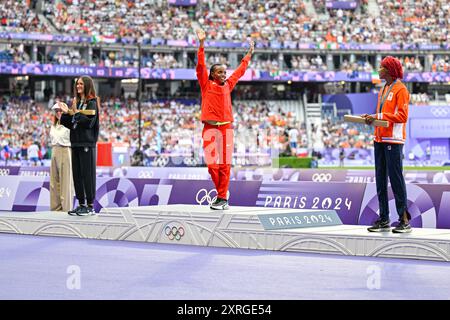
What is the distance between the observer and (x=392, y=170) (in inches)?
452

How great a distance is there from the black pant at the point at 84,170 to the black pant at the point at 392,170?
4814 millimetres

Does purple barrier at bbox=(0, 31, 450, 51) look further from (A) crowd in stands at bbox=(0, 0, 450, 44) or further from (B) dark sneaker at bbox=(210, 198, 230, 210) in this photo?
(B) dark sneaker at bbox=(210, 198, 230, 210)

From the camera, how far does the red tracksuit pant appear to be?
13.3m

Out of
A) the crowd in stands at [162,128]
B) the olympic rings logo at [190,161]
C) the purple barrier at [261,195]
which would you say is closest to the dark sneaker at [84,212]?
the purple barrier at [261,195]

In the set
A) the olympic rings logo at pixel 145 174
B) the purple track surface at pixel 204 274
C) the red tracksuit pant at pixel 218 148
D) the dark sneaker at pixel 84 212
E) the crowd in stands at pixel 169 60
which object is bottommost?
the olympic rings logo at pixel 145 174

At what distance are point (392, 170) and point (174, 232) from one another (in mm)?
3433

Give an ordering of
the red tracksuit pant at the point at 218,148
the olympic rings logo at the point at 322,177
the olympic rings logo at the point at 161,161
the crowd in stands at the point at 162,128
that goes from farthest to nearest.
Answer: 1. the crowd in stands at the point at 162,128
2. the olympic rings logo at the point at 161,161
3. the olympic rings logo at the point at 322,177
4. the red tracksuit pant at the point at 218,148

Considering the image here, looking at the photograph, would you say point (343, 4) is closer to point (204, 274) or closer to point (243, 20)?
point (243, 20)

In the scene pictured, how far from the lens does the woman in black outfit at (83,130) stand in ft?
46.6

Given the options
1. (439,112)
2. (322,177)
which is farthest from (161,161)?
(439,112)

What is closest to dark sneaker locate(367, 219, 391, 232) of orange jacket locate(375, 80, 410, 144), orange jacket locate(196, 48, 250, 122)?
orange jacket locate(375, 80, 410, 144)

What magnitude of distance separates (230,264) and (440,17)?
66145 mm

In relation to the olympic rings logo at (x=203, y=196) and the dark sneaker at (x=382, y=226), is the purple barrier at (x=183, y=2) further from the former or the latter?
the dark sneaker at (x=382, y=226)
